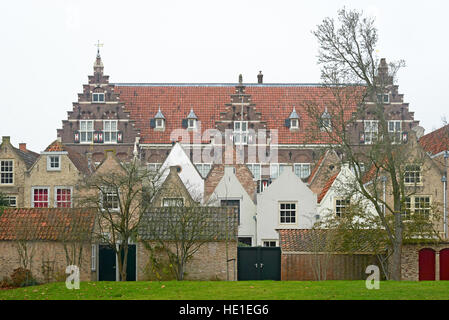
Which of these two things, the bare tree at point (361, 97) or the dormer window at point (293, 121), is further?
the dormer window at point (293, 121)

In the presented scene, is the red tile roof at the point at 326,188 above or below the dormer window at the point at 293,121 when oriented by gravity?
below

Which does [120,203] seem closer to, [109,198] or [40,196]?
[109,198]

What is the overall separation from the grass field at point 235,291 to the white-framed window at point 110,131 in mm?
41852

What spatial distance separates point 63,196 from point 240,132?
22461 mm

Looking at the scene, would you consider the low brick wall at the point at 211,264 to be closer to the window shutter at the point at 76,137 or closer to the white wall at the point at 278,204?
the white wall at the point at 278,204

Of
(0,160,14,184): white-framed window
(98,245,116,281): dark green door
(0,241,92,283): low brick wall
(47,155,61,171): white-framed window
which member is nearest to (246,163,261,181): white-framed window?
(47,155,61,171): white-framed window

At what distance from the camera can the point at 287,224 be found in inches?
1729

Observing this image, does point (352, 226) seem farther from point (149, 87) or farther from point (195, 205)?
point (149, 87)

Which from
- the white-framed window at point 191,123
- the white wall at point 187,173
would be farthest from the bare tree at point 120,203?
the white-framed window at point 191,123

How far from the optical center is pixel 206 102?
7144 cm

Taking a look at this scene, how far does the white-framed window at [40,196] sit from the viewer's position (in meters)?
48.1

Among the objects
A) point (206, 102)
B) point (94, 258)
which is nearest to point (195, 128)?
point (206, 102)

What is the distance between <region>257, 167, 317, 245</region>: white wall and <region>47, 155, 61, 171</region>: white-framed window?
13.9 meters
